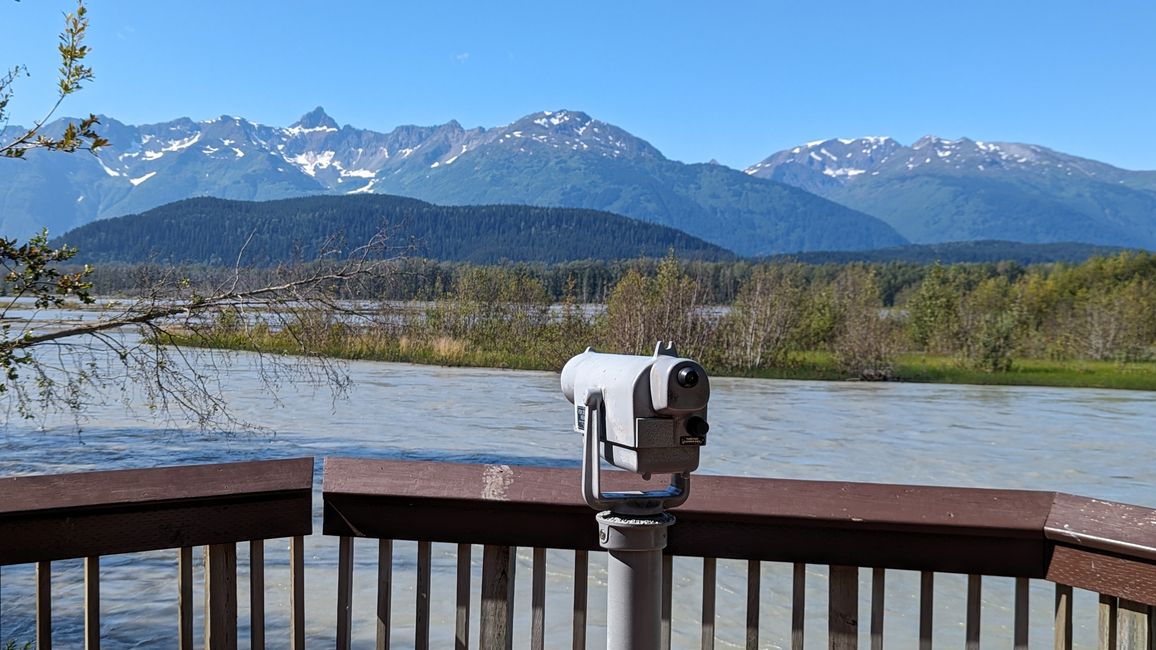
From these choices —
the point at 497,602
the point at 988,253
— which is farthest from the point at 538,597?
the point at 988,253

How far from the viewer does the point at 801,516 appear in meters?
1.60

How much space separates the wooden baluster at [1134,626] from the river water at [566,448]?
124 inches

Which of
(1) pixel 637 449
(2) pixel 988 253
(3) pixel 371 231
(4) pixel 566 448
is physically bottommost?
(4) pixel 566 448

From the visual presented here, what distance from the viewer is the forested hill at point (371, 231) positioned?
3585 inches

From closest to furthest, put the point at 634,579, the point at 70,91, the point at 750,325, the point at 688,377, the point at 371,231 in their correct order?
the point at 688,377
the point at 634,579
the point at 70,91
the point at 750,325
the point at 371,231

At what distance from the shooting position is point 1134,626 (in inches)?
60.4

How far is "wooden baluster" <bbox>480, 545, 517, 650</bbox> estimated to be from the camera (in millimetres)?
1707

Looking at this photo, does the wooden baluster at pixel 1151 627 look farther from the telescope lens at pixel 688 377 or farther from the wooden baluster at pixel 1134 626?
the telescope lens at pixel 688 377

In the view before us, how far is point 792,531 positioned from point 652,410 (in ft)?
1.66

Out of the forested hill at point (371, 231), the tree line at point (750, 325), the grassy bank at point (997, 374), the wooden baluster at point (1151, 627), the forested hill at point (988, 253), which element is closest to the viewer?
the wooden baluster at point (1151, 627)

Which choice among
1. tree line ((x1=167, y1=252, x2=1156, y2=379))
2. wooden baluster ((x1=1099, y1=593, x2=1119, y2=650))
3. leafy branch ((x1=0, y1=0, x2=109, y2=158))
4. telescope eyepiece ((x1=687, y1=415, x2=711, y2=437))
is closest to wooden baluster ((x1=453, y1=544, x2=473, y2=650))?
telescope eyepiece ((x1=687, y1=415, x2=711, y2=437))

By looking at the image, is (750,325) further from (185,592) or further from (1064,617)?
(185,592)

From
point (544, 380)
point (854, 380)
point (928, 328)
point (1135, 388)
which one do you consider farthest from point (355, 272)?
point (928, 328)

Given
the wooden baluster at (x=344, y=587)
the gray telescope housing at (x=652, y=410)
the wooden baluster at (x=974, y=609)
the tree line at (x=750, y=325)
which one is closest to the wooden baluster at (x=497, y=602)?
the wooden baluster at (x=344, y=587)
